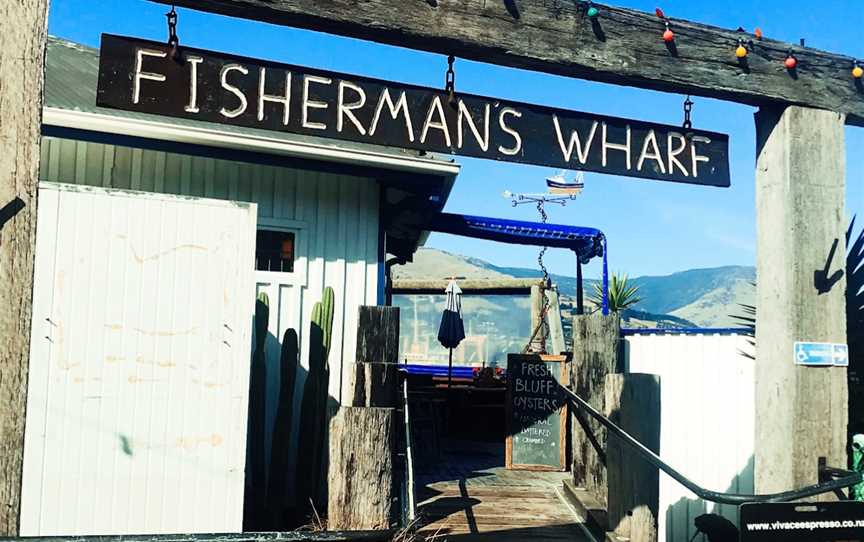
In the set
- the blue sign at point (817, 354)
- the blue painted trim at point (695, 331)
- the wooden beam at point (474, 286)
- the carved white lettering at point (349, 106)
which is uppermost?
the wooden beam at point (474, 286)

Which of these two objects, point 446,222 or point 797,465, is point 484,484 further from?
point 797,465

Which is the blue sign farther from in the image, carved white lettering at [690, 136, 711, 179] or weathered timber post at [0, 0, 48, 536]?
weathered timber post at [0, 0, 48, 536]

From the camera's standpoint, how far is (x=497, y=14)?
4227 mm

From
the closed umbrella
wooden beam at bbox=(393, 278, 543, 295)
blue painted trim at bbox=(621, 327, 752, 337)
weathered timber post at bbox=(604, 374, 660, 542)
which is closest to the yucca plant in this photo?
wooden beam at bbox=(393, 278, 543, 295)

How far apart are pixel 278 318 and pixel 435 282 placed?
1277cm

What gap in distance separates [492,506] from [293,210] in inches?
162

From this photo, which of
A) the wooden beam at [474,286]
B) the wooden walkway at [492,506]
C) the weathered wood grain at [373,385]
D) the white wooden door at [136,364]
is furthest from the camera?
the wooden beam at [474,286]

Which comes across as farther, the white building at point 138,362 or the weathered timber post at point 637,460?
the white building at point 138,362

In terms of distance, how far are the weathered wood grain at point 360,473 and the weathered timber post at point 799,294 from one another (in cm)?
236

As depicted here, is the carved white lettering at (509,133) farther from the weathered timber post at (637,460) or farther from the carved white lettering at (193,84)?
the weathered timber post at (637,460)

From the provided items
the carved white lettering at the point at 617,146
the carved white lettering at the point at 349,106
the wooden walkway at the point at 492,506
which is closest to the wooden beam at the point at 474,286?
the wooden walkway at the point at 492,506

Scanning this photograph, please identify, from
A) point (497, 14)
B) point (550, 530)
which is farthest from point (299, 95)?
point (550, 530)

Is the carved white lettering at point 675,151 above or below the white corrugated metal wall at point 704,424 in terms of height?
above

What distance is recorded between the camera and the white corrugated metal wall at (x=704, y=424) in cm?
819
